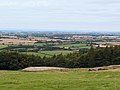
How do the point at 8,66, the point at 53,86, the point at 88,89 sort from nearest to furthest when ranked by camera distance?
the point at 88,89, the point at 53,86, the point at 8,66

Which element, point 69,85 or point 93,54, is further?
point 93,54

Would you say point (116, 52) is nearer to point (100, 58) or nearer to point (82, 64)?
point (100, 58)

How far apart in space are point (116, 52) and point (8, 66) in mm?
27037

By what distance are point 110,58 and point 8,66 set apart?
25.1m

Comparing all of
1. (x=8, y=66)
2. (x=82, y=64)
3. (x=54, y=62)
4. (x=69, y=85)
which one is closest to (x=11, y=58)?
(x=8, y=66)

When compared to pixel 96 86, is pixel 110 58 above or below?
below

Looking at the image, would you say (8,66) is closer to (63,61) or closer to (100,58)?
(63,61)

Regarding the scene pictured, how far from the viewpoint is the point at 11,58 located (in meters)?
72.4

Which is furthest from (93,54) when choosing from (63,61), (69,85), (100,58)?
(69,85)

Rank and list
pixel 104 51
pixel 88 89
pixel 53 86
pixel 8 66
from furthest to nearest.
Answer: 1. pixel 104 51
2. pixel 8 66
3. pixel 53 86
4. pixel 88 89

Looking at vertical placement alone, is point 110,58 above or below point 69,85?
below

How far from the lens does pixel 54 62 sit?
7756 cm

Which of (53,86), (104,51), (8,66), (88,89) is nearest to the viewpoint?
(88,89)

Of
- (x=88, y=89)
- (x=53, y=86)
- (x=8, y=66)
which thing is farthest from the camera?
(x=8, y=66)
